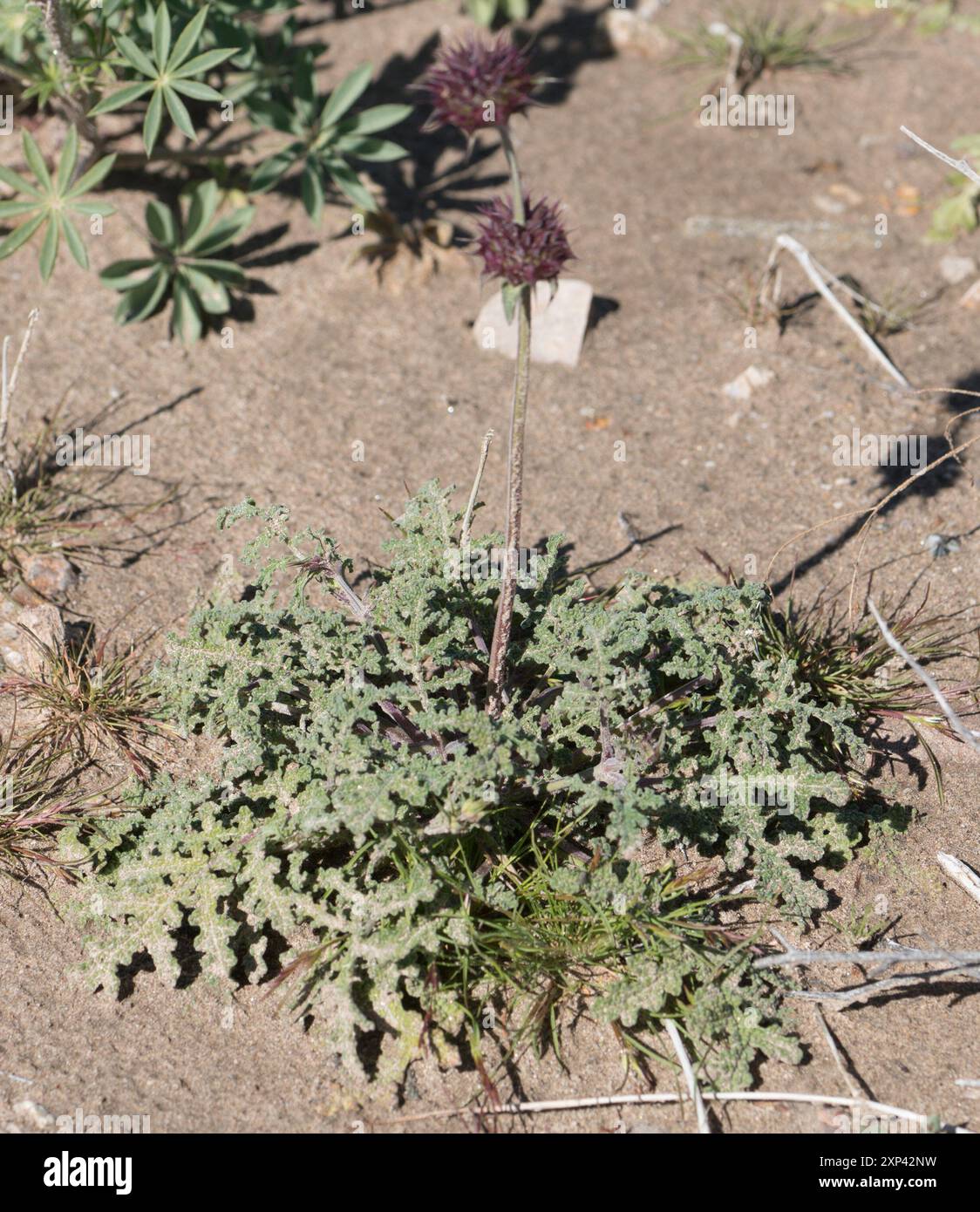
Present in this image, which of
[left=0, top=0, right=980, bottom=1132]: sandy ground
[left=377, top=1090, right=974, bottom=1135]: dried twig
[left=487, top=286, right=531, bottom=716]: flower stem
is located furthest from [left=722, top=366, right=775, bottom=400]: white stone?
[left=377, top=1090, right=974, bottom=1135]: dried twig

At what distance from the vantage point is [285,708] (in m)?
3.00

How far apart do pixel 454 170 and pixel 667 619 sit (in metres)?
3.02

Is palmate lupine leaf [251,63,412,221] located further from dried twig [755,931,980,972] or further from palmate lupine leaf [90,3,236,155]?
dried twig [755,931,980,972]

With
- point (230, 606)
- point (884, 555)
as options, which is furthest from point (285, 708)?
point (884, 555)

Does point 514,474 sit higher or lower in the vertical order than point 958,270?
lower

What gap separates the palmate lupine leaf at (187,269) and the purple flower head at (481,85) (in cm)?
222

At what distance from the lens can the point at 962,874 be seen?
116 inches

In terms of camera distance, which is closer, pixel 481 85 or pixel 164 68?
pixel 481 85

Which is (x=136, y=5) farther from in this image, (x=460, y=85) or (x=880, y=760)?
(x=880, y=760)

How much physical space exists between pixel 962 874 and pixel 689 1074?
96cm

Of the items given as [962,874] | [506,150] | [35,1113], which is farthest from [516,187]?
[35,1113]

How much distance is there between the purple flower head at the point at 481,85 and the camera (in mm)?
2307

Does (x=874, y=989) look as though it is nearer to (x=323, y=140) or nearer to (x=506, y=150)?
(x=506, y=150)

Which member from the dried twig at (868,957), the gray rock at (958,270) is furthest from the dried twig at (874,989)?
the gray rock at (958,270)
